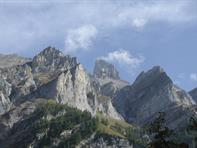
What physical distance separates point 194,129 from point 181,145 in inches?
108

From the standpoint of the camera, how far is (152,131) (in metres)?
65.3

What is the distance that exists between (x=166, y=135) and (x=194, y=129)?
3435 millimetres

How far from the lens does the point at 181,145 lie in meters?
63.9

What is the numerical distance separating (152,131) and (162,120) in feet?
6.14

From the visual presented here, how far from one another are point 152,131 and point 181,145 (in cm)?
380

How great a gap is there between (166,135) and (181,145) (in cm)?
287

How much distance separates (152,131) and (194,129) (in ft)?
16.2

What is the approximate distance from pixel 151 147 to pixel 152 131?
2.53 metres

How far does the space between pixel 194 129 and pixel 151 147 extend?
5663mm

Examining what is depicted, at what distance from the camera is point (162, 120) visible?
2596 inches

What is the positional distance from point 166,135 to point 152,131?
2.04 metres

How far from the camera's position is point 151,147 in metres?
66.8

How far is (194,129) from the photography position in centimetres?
6512
